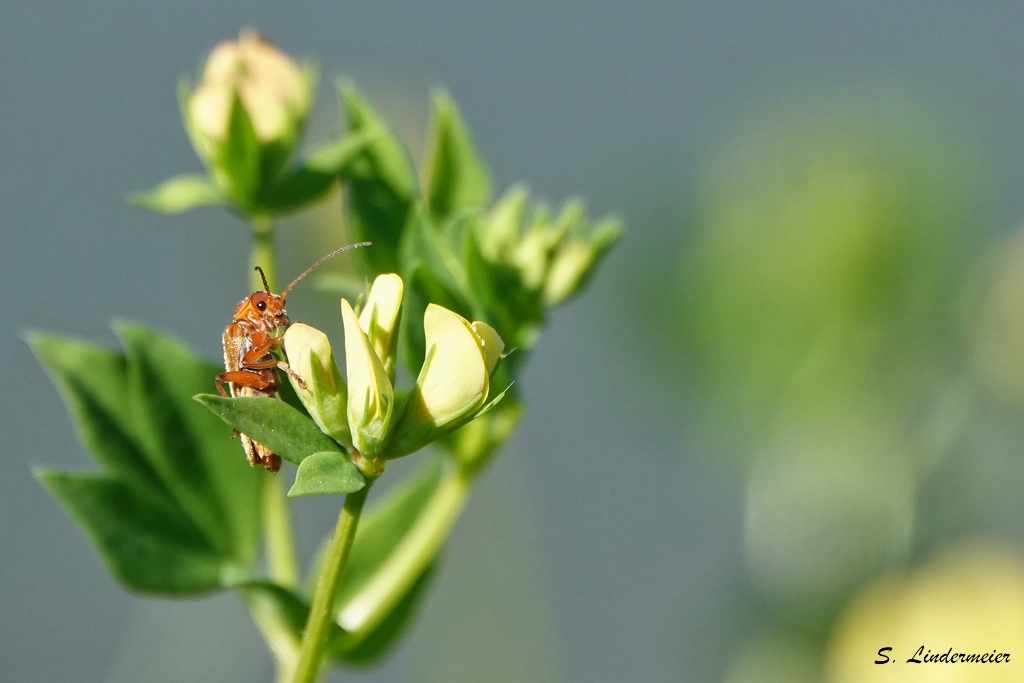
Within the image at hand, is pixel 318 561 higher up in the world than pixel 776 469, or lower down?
lower down

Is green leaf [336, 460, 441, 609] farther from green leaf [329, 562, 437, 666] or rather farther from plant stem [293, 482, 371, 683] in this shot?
plant stem [293, 482, 371, 683]

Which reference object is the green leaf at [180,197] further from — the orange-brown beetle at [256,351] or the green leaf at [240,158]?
the orange-brown beetle at [256,351]

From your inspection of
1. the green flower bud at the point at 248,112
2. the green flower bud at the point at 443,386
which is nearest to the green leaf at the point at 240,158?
the green flower bud at the point at 248,112

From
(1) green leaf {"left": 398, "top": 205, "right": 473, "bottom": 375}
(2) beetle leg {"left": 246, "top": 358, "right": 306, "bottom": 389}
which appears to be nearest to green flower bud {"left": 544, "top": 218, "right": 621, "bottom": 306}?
(1) green leaf {"left": 398, "top": 205, "right": 473, "bottom": 375}

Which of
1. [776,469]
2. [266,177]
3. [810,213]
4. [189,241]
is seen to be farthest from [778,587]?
[189,241]

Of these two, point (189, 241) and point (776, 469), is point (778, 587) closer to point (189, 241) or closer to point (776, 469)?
point (776, 469)

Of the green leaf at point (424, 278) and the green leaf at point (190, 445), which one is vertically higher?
the green leaf at point (424, 278)
